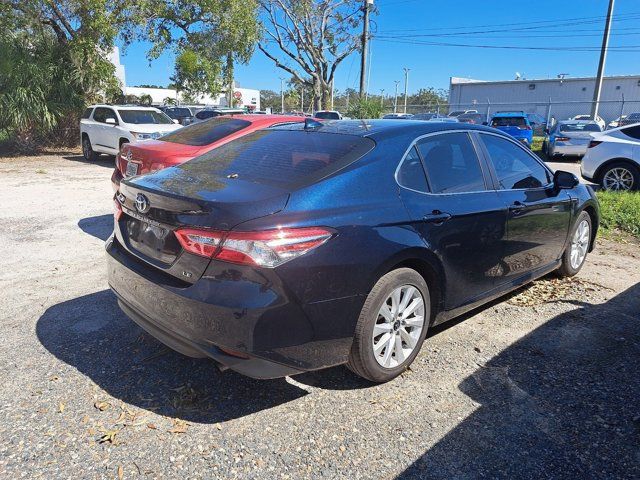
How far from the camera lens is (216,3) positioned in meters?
19.3

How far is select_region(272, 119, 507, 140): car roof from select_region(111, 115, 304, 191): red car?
7.17 ft

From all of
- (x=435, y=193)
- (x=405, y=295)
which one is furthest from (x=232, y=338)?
(x=435, y=193)

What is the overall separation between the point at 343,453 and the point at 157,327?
126cm

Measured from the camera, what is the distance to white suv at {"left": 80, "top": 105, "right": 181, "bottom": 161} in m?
13.5

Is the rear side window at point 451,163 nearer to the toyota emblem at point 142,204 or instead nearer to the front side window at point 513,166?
the front side window at point 513,166

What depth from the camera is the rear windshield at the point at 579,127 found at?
18047 millimetres

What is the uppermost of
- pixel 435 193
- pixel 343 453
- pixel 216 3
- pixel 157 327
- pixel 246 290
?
pixel 216 3

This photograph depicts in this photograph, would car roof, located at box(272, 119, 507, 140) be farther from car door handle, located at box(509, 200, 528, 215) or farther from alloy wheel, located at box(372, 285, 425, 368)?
alloy wheel, located at box(372, 285, 425, 368)

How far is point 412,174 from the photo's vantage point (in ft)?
11.1

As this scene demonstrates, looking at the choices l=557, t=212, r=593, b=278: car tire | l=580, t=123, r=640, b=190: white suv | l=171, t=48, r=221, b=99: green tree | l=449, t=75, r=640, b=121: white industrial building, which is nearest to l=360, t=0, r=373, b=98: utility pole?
l=171, t=48, r=221, b=99: green tree

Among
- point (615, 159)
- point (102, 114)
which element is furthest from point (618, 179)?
point (102, 114)

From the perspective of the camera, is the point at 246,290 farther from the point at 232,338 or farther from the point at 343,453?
the point at 343,453

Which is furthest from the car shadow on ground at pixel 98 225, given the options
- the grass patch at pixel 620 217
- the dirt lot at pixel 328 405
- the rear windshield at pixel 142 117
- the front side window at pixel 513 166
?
the rear windshield at pixel 142 117

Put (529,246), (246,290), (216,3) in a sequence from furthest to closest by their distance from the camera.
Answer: (216,3), (529,246), (246,290)
